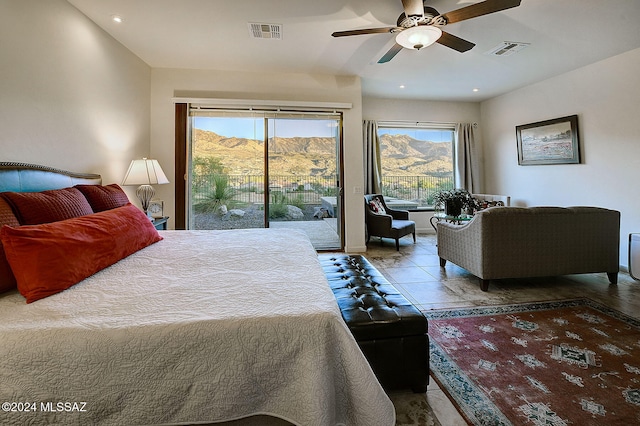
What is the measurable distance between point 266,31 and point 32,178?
2.62 metres

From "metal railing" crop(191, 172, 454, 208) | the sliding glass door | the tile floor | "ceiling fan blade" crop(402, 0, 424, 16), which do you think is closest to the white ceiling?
"ceiling fan blade" crop(402, 0, 424, 16)

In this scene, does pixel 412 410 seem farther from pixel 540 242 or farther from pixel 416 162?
pixel 416 162

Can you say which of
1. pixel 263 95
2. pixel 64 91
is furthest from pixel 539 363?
pixel 263 95

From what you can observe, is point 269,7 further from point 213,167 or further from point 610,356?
point 610,356

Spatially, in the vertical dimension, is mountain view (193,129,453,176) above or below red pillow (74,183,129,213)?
above

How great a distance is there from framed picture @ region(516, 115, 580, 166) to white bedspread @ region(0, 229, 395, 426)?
5376 millimetres

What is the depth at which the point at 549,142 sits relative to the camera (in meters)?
4.78

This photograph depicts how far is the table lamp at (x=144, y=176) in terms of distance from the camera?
3.21 metres

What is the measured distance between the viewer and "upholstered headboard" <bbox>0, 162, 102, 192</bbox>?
6.04 feet

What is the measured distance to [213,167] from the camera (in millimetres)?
4406

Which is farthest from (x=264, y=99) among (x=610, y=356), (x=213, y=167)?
(x=610, y=356)

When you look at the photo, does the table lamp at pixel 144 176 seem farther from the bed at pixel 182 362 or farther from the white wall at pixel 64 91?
the bed at pixel 182 362

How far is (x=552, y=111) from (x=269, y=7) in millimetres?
4878

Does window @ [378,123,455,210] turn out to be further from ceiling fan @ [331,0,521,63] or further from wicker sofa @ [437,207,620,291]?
ceiling fan @ [331,0,521,63]
